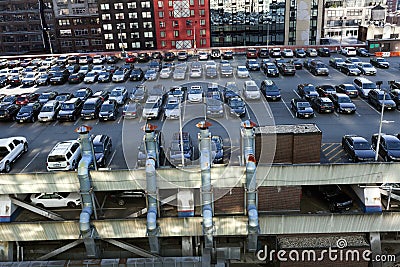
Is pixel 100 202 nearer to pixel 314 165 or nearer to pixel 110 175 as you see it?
pixel 110 175

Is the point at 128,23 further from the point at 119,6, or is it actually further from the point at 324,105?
Answer: the point at 324,105

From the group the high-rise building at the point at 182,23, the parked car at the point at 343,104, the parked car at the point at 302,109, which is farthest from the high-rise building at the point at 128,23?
the parked car at the point at 343,104

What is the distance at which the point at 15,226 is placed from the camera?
21156mm

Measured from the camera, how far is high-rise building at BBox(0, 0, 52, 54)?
106 m

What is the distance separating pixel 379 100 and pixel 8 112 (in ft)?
116

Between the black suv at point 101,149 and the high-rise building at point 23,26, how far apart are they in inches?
3493

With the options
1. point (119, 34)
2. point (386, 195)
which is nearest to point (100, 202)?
point (386, 195)

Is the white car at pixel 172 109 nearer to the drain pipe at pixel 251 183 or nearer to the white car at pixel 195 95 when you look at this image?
the white car at pixel 195 95

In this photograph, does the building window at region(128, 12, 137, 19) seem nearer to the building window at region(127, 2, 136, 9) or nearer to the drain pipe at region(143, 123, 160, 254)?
the building window at region(127, 2, 136, 9)

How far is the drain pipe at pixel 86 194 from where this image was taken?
66.5ft

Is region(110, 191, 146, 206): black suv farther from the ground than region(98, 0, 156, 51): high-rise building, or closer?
closer

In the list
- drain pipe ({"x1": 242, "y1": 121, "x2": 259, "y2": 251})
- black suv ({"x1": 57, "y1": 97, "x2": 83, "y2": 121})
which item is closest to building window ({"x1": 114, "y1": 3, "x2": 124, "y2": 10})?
black suv ({"x1": 57, "y1": 97, "x2": 83, "y2": 121})

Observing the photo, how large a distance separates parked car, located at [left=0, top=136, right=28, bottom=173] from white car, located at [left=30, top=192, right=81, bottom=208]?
18.9 feet

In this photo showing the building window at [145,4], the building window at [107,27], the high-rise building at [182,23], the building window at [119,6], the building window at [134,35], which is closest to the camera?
the high-rise building at [182,23]
